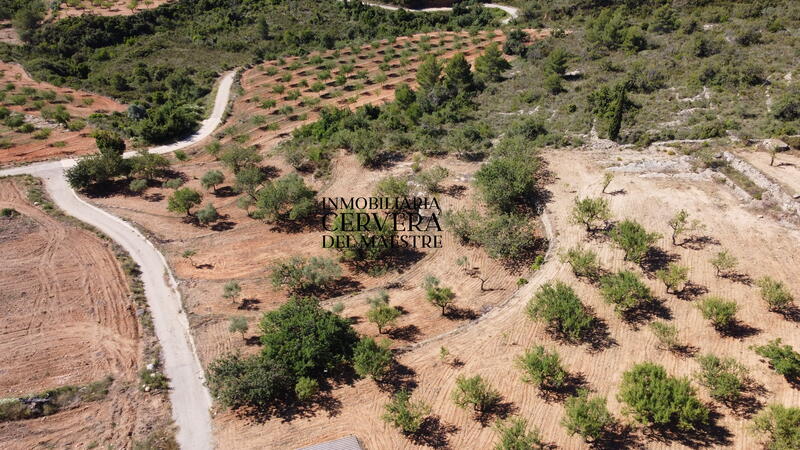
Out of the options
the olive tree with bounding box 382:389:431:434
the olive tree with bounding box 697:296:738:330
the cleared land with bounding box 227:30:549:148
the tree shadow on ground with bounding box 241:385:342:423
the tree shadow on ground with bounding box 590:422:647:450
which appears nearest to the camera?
the tree shadow on ground with bounding box 590:422:647:450

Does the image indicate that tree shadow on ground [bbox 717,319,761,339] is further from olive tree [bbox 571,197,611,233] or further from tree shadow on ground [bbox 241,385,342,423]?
tree shadow on ground [bbox 241,385,342,423]

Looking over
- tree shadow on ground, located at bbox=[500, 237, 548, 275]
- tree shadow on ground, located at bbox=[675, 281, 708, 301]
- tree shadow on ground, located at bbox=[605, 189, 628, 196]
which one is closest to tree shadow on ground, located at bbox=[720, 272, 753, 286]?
tree shadow on ground, located at bbox=[675, 281, 708, 301]

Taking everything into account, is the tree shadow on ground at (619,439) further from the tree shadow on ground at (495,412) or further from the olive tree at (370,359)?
the olive tree at (370,359)

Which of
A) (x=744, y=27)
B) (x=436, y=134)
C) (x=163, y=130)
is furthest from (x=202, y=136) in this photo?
(x=744, y=27)

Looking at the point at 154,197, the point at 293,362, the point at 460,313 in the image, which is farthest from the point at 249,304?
the point at 154,197

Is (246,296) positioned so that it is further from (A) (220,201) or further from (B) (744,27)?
(B) (744,27)

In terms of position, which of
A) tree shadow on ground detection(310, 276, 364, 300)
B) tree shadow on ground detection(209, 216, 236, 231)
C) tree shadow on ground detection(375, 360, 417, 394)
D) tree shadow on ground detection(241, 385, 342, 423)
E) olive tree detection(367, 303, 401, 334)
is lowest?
tree shadow on ground detection(241, 385, 342, 423)

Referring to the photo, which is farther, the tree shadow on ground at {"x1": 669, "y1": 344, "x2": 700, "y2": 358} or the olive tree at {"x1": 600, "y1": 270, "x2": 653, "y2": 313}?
the olive tree at {"x1": 600, "y1": 270, "x2": 653, "y2": 313}
